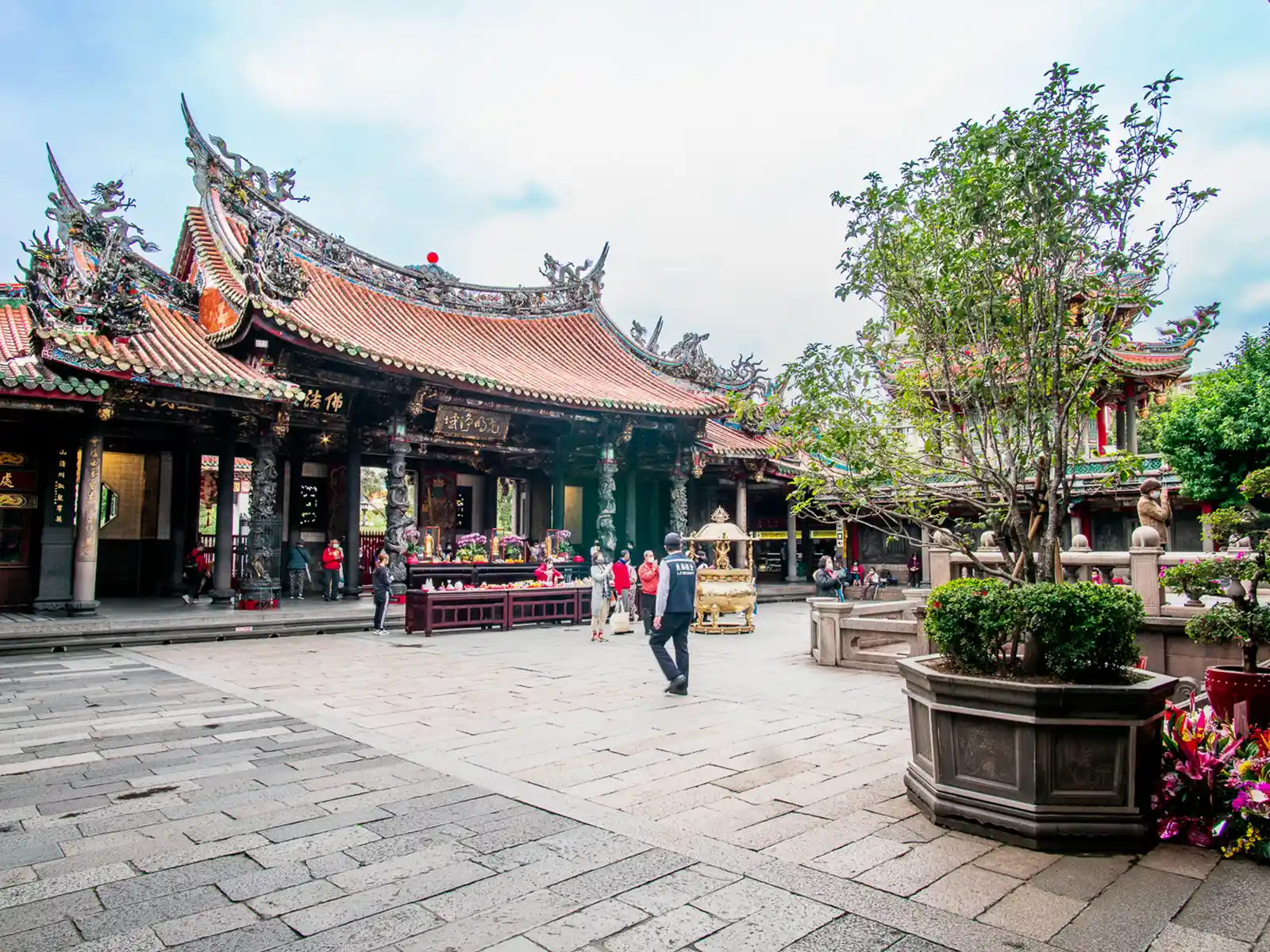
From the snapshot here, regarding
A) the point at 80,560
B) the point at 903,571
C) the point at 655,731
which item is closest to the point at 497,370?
the point at 80,560

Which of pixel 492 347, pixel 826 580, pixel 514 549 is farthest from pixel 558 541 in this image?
pixel 826 580

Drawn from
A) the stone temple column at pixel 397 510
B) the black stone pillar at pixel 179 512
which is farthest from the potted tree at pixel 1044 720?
the black stone pillar at pixel 179 512

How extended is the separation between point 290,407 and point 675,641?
8.91 meters

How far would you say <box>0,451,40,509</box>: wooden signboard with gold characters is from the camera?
11414 millimetres

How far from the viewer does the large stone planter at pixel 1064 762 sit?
3.30 meters

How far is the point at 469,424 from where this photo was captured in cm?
1592

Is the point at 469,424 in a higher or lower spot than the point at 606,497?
higher

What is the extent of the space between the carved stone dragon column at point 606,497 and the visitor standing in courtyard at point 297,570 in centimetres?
595

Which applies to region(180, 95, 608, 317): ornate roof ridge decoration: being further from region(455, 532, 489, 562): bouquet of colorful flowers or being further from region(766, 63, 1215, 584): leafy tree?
region(766, 63, 1215, 584): leafy tree

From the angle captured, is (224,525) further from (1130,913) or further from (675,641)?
(1130,913)

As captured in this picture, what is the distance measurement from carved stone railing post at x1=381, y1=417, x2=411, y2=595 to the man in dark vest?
817cm

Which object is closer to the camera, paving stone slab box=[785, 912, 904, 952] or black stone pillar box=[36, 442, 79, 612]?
paving stone slab box=[785, 912, 904, 952]

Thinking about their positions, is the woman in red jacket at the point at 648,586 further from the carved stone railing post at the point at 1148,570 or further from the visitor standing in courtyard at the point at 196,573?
the visitor standing in courtyard at the point at 196,573

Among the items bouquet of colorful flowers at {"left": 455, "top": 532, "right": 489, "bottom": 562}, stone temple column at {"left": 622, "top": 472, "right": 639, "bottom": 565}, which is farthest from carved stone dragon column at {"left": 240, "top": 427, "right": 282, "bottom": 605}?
stone temple column at {"left": 622, "top": 472, "right": 639, "bottom": 565}
